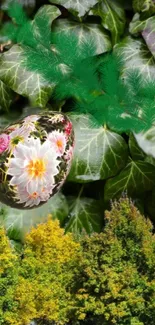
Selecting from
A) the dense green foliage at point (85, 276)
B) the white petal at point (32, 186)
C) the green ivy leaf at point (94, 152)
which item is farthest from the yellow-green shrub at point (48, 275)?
the green ivy leaf at point (94, 152)

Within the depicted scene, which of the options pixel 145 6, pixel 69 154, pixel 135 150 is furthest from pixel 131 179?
pixel 145 6

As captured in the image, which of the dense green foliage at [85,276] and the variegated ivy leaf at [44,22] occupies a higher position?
the variegated ivy leaf at [44,22]

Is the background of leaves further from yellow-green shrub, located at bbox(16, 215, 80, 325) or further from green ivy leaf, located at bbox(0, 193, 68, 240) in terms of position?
yellow-green shrub, located at bbox(16, 215, 80, 325)

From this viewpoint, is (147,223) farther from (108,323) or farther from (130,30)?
(130,30)

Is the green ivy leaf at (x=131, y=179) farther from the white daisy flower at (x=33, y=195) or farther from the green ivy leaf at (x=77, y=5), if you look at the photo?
the green ivy leaf at (x=77, y=5)

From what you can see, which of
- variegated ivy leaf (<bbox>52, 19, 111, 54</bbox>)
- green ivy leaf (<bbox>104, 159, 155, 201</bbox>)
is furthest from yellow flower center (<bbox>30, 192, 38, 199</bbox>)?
variegated ivy leaf (<bbox>52, 19, 111, 54</bbox>)
